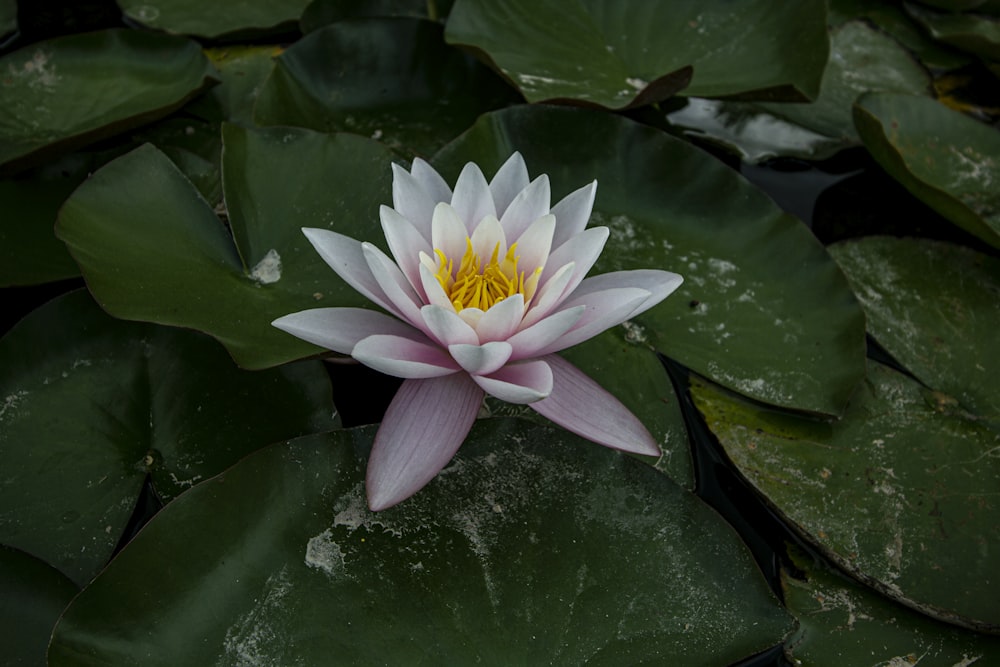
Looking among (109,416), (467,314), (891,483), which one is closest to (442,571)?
(467,314)

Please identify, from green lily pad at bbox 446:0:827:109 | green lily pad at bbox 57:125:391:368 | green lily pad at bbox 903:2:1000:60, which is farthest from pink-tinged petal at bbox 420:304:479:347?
green lily pad at bbox 903:2:1000:60

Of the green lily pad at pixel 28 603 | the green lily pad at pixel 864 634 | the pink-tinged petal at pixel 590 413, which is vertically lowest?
the green lily pad at pixel 864 634

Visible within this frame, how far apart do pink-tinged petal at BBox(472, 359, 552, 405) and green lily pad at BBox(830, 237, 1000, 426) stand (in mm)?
1193

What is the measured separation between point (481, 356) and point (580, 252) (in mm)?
298

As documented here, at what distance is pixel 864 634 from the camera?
1.51 meters

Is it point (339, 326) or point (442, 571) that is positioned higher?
point (339, 326)

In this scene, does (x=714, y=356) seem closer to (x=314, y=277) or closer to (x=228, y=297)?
(x=314, y=277)

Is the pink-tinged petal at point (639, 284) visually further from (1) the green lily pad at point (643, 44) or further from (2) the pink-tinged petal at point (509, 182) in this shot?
(1) the green lily pad at point (643, 44)

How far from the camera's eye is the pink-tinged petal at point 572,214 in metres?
1.47

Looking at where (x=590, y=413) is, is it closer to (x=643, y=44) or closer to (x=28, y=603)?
(x=28, y=603)

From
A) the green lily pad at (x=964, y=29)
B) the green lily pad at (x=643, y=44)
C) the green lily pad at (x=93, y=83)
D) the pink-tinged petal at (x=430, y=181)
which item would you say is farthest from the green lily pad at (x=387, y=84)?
the green lily pad at (x=964, y=29)

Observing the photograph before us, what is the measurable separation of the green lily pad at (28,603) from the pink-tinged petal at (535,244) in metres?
1.05

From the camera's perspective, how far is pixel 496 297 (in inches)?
54.8

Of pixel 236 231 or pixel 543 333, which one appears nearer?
pixel 543 333
